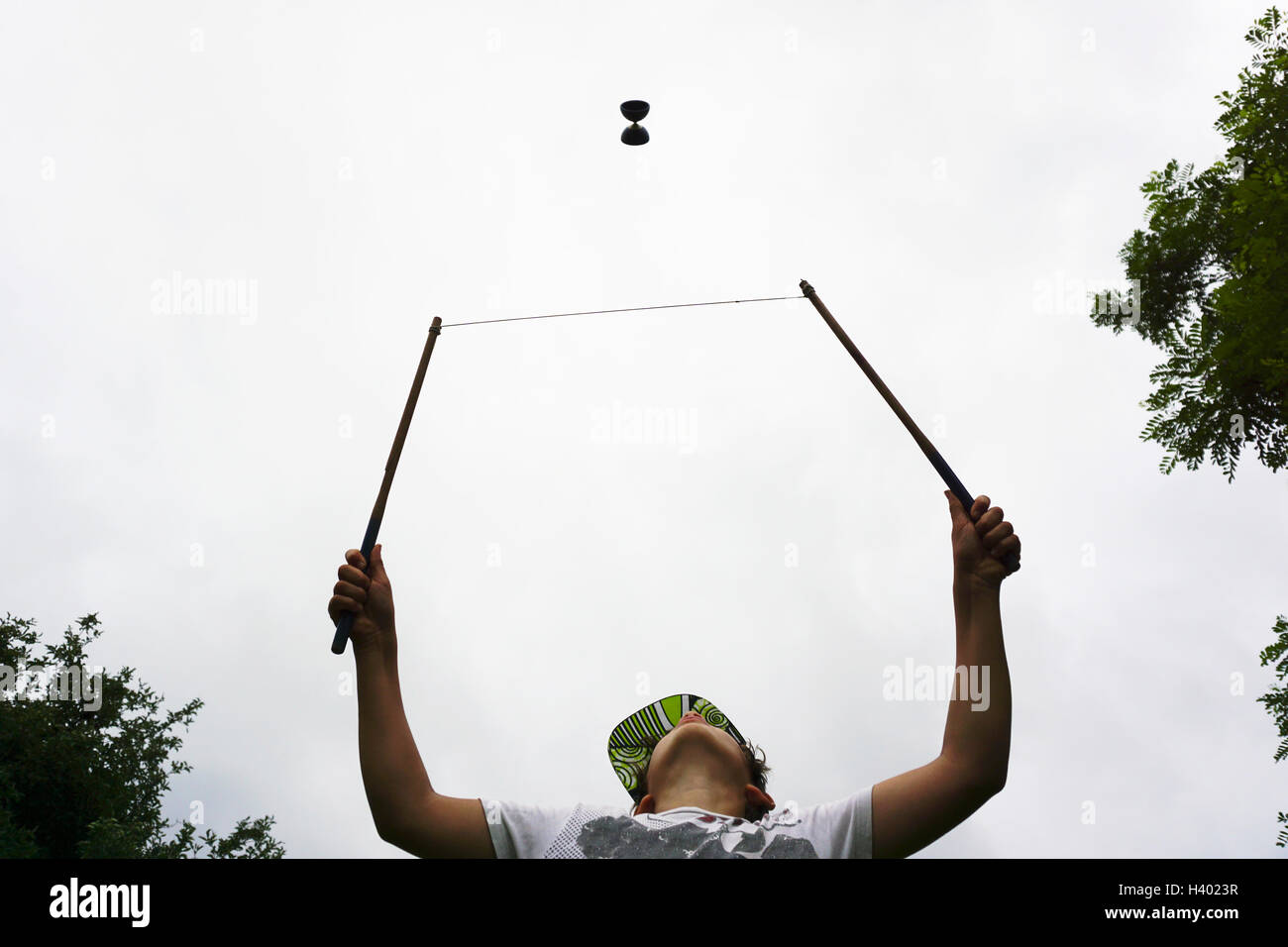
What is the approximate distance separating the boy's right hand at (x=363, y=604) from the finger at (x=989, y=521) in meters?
1.82

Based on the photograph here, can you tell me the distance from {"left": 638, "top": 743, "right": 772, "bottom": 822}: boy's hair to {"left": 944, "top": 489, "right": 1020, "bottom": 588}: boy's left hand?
→ 1092mm

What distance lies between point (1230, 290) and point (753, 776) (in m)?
7.54

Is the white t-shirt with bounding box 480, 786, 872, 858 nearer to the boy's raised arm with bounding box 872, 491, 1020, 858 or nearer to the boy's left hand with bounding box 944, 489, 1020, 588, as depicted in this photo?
the boy's raised arm with bounding box 872, 491, 1020, 858

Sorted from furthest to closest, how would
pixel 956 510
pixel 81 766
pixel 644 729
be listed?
pixel 81 766 < pixel 644 729 < pixel 956 510

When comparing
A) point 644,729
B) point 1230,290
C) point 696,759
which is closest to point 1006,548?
point 696,759

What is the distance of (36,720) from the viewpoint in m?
21.0

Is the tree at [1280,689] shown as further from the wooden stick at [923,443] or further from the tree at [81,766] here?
the tree at [81,766]

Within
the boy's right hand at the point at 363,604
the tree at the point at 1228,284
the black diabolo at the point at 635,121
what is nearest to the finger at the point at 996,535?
the boy's right hand at the point at 363,604

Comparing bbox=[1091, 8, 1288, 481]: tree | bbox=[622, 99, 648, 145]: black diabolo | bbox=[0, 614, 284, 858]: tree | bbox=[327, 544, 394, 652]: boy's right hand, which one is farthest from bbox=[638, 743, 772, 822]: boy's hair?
bbox=[0, 614, 284, 858]: tree

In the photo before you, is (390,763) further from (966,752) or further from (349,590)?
(966,752)

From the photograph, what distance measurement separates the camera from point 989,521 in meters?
2.96
